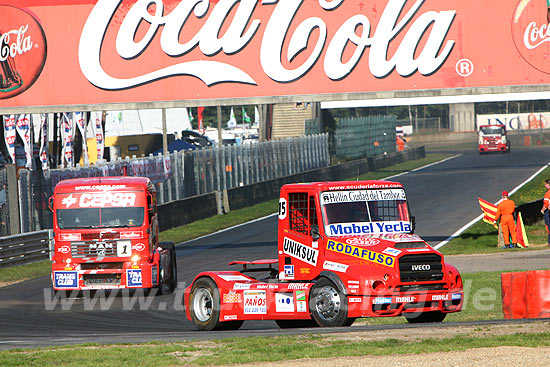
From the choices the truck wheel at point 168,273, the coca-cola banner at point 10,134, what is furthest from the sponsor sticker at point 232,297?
the coca-cola banner at point 10,134

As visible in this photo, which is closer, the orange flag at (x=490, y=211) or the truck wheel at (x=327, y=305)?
the truck wheel at (x=327, y=305)

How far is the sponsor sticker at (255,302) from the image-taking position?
14.2m

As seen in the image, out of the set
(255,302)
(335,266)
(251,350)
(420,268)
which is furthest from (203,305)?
(420,268)

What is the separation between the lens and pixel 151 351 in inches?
459

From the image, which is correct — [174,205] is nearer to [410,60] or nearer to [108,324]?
[410,60]

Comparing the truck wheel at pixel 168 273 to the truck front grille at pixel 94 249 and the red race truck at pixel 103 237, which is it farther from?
the truck front grille at pixel 94 249

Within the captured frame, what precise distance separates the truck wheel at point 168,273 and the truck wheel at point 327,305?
692 centimetres

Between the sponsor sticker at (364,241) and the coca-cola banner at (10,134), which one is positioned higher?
the coca-cola banner at (10,134)

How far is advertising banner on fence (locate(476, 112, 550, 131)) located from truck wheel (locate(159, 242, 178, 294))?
93.5 meters

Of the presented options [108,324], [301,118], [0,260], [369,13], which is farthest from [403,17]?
[301,118]

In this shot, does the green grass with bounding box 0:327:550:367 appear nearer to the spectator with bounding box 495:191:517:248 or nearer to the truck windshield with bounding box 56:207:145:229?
the truck windshield with bounding box 56:207:145:229

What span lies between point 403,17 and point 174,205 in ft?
56.5

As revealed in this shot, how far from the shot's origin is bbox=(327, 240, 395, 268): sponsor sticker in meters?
13.3

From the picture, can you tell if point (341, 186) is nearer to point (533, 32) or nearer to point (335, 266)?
point (335, 266)
